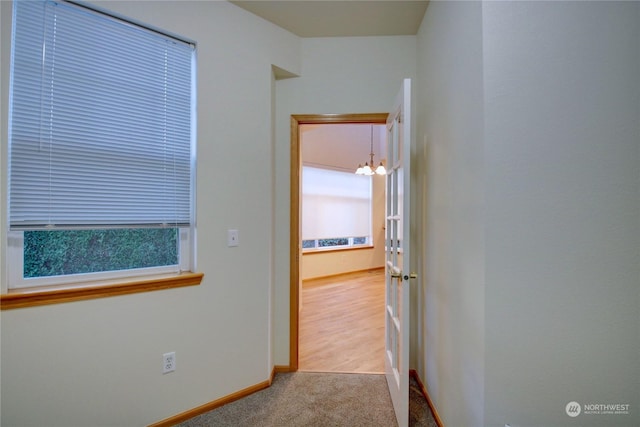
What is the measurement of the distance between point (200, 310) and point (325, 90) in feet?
6.23

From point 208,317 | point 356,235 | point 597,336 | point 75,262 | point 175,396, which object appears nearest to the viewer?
point 597,336

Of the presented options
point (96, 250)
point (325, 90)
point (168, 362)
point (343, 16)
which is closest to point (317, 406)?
point (168, 362)

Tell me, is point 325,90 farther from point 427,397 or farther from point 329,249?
Answer: point 329,249

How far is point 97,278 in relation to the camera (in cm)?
170

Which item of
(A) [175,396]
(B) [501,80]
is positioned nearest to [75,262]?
(A) [175,396]

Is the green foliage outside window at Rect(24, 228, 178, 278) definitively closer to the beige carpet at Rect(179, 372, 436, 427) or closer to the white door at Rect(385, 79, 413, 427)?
the beige carpet at Rect(179, 372, 436, 427)

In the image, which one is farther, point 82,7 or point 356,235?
point 356,235

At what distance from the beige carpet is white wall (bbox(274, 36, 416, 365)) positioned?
33 centimetres

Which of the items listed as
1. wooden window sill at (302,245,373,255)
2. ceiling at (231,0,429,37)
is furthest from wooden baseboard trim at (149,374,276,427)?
wooden window sill at (302,245,373,255)

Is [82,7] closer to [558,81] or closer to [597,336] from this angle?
[558,81]

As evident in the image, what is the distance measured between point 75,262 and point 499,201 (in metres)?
2.12

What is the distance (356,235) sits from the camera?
22.8ft

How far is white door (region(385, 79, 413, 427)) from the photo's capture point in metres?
1.75

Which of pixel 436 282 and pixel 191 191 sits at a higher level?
pixel 191 191
